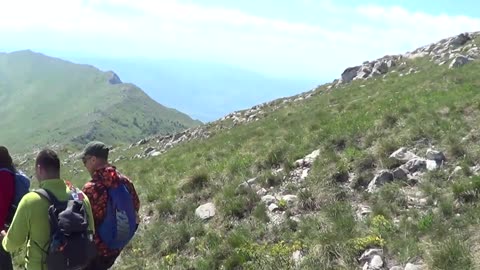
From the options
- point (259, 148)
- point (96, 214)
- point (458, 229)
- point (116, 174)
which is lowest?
point (259, 148)

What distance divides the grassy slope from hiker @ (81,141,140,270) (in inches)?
110

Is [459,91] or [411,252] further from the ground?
[459,91]

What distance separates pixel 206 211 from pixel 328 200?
116 inches

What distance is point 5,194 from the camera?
7.23 meters

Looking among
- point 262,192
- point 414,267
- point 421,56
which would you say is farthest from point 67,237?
point 421,56

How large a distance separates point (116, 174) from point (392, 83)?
21016mm

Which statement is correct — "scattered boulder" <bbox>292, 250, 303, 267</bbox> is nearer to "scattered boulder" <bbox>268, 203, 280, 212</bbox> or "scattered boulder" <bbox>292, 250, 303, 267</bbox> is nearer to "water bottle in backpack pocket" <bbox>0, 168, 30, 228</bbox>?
"scattered boulder" <bbox>268, 203, 280, 212</bbox>

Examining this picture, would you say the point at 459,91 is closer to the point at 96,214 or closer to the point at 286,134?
the point at 286,134

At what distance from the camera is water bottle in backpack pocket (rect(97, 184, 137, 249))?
21.9 ft

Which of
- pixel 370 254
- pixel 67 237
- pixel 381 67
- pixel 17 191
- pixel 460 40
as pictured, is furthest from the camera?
pixel 460 40

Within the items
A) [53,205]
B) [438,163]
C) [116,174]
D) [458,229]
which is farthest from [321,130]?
[53,205]

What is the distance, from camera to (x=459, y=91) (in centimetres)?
1630

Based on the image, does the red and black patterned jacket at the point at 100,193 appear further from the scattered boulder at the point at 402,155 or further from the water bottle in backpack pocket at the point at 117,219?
the scattered boulder at the point at 402,155

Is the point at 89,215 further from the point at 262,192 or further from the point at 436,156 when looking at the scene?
the point at 436,156
